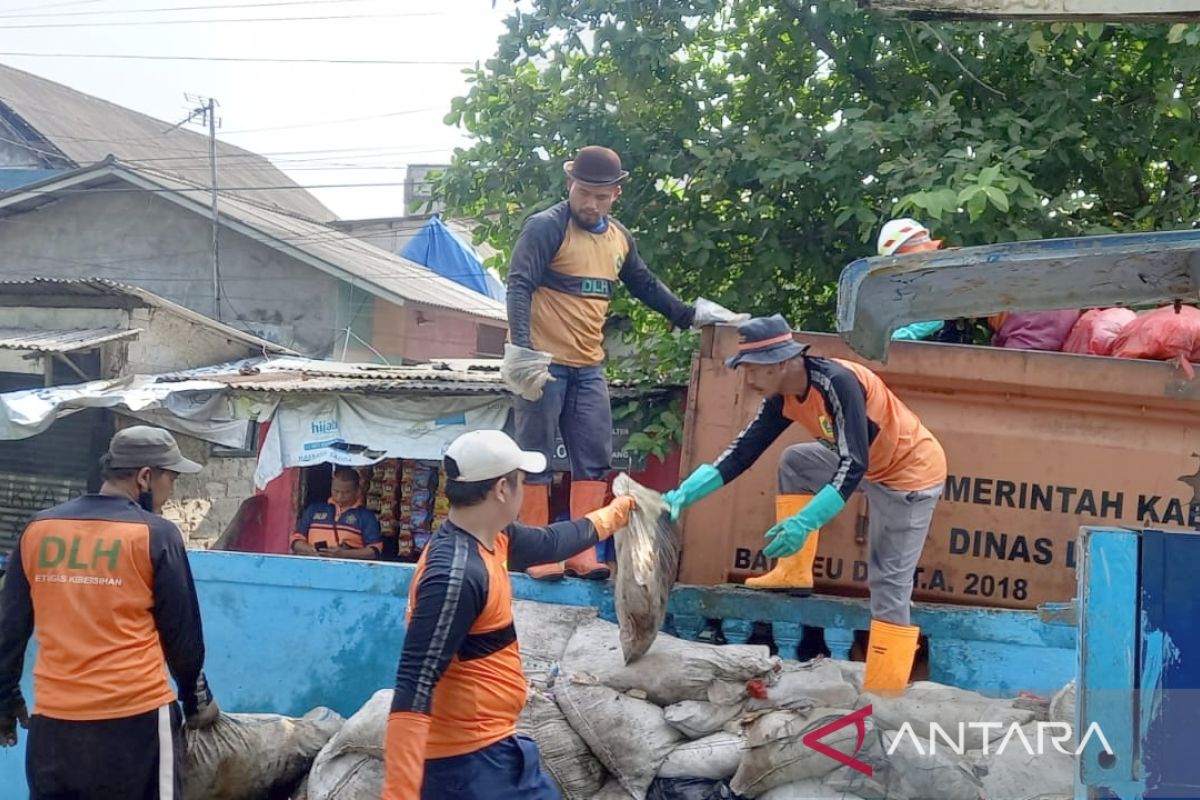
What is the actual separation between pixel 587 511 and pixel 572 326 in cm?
80

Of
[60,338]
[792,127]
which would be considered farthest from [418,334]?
[792,127]

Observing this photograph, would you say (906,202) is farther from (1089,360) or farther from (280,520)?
(280,520)

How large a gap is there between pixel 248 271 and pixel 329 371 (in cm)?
723

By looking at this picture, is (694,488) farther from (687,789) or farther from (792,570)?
(687,789)

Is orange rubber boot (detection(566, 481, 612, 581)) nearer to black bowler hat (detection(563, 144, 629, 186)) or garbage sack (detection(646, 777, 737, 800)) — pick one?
garbage sack (detection(646, 777, 737, 800))

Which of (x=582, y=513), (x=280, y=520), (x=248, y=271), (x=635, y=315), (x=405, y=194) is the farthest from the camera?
(x=405, y=194)

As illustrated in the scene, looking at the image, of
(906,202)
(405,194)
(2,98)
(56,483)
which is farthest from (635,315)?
(405,194)

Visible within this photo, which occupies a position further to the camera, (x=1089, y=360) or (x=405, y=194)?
(x=405, y=194)

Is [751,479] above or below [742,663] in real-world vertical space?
above

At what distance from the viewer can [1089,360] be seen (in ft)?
14.8

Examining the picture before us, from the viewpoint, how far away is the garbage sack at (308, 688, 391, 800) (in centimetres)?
401

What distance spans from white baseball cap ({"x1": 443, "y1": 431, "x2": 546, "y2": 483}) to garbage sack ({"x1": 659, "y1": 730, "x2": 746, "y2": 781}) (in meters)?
1.35

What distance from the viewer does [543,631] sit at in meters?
4.44

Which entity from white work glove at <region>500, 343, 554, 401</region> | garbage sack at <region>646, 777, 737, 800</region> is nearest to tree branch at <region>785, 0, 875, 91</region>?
white work glove at <region>500, 343, 554, 401</region>
